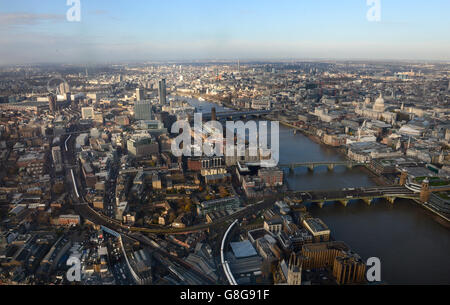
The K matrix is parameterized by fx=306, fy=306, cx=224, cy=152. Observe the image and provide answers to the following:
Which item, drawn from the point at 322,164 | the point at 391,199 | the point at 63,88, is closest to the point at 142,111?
the point at 63,88

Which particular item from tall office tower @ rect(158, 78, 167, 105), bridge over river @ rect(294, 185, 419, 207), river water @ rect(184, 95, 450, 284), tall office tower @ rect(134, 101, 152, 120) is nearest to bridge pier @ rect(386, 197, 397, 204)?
bridge over river @ rect(294, 185, 419, 207)

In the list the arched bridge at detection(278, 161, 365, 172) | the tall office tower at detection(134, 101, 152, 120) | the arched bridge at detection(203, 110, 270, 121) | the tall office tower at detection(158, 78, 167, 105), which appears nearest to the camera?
the arched bridge at detection(278, 161, 365, 172)

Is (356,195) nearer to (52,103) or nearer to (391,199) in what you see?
(391,199)

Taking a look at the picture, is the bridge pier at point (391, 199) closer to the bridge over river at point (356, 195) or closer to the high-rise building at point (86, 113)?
the bridge over river at point (356, 195)

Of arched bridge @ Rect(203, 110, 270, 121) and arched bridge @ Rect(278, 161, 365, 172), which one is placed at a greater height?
arched bridge @ Rect(203, 110, 270, 121)

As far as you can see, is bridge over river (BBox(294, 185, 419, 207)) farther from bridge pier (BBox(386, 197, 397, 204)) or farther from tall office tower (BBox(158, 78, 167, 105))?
tall office tower (BBox(158, 78, 167, 105))

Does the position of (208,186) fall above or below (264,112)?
below
